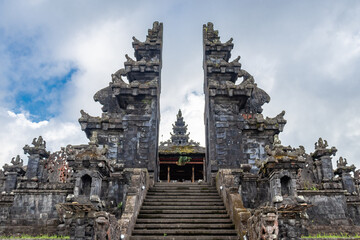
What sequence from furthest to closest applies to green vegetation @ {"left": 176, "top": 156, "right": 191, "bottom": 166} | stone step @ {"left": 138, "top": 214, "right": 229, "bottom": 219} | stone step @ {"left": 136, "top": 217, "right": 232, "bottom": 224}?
1. green vegetation @ {"left": 176, "top": 156, "right": 191, "bottom": 166}
2. stone step @ {"left": 138, "top": 214, "right": 229, "bottom": 219}
3. stone step @ {"left": 136, "top": 217, "right": 232, "bottom": 224}

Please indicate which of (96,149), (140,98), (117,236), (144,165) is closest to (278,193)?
(117,236)

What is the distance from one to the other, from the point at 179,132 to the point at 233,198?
79.8 feet

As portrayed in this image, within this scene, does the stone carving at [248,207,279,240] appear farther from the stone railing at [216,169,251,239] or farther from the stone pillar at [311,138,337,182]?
the stone pillar at [311,138,337,182]

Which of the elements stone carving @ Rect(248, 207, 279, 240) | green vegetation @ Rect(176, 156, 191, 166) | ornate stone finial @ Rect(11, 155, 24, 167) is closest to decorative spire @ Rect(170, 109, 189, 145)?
green vegetation @ Rect(176, 156, 191, 166)

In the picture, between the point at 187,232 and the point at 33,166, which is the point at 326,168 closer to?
the point at 187,232

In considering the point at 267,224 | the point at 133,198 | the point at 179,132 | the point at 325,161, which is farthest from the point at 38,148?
the point at 179,132

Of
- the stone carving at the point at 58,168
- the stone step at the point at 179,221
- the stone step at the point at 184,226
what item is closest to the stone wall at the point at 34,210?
the stone carving at the point at 58,168

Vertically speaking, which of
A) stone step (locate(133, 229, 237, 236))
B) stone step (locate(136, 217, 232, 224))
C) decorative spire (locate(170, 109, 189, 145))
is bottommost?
stone step (locate(133, 229, 237, 236))

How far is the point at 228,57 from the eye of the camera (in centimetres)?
2041

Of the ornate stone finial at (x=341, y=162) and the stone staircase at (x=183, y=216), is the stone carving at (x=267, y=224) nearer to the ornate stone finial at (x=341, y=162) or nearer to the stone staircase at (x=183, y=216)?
the stone staircase at (x=183, y=216)

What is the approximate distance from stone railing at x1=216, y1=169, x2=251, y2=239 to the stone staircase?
11.1 inches

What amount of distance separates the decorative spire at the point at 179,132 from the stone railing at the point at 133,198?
20.0m

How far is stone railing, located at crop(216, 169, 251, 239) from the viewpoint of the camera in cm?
948

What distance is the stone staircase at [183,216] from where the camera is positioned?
9852mm
